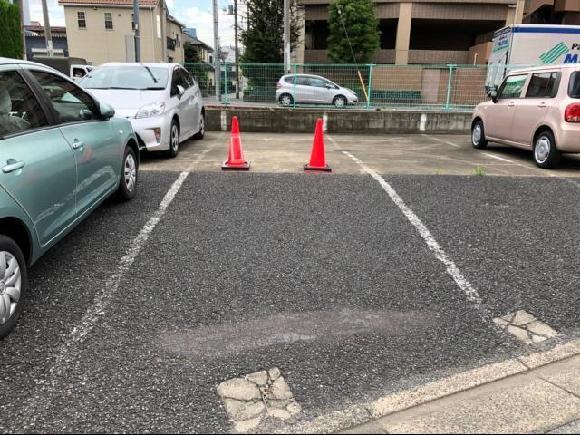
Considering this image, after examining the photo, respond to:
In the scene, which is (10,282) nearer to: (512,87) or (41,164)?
(41,164)

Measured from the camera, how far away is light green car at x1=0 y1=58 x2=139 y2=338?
3018mm

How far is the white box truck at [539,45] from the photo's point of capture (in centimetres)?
1527

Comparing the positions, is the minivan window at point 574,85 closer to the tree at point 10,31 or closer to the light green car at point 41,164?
the light green car at point 41,164

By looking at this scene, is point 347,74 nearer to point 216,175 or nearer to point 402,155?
point 402,155

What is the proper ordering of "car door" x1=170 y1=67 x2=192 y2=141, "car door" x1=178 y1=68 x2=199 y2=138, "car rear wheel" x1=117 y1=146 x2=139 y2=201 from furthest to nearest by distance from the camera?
"car door" x1=178 y1=68 x2=199 y2=138
"car door" x1=170 y1=67 x2=192 y2=141
"car rear wheel" x1=117 y1=146 x2=139 y2=201

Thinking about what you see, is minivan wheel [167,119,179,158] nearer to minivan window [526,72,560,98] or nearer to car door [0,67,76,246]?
car door [0,67,76,246]

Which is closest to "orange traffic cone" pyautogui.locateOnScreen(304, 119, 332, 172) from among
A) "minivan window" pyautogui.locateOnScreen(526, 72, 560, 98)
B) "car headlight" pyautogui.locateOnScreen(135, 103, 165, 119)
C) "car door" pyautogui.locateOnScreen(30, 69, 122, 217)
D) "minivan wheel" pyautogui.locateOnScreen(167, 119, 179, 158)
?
"minivan wheel" pyautogui.locateOnScreen(167, 119, 179, 158)

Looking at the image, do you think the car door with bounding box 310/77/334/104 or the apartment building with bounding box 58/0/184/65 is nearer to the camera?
the car door with bounding box 310/77/334/104

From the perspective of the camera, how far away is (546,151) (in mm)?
8219

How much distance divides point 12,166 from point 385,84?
12968 mm

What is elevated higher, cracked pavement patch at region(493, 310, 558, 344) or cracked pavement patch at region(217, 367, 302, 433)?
cracked pavement patch at region(493, 310, 558, 344)

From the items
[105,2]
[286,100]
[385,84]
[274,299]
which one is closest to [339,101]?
[385,84]

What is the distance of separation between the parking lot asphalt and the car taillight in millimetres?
1716

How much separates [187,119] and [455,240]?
6.44 metres
